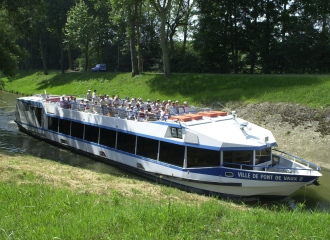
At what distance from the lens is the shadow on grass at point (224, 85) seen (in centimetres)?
2378

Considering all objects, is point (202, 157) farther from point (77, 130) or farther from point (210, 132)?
point (77, 130)

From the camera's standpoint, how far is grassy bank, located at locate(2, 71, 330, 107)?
2166 cm

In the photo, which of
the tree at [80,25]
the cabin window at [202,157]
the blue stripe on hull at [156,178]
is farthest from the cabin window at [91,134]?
the tree at [80,25]

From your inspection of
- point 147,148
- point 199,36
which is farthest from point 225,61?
point 147,148

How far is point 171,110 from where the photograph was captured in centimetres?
1515

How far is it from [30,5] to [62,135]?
9899mm

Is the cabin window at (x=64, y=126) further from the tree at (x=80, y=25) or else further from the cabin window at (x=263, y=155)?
the tree at (x=80, y=25)

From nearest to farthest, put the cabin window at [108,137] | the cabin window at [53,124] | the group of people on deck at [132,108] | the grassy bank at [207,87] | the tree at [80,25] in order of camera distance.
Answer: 1. the group of people on deck at [132,108]
2. the cabin window at [108,137]
3. the cabin window at [53,124]
4. the grassy bank at [207,87]
5. the tree at [80,25]

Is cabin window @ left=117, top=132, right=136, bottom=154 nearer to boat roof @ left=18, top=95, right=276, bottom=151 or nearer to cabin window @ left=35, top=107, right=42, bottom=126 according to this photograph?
boat roof @ left=18, top=95, right=276, bottom=151

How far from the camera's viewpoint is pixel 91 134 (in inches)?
668

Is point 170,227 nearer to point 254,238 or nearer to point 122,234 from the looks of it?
point 122,234

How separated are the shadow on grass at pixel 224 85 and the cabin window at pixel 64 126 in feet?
39.7

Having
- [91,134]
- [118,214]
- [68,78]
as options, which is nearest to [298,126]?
[91,134]

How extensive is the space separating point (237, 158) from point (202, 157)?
1.31 m
